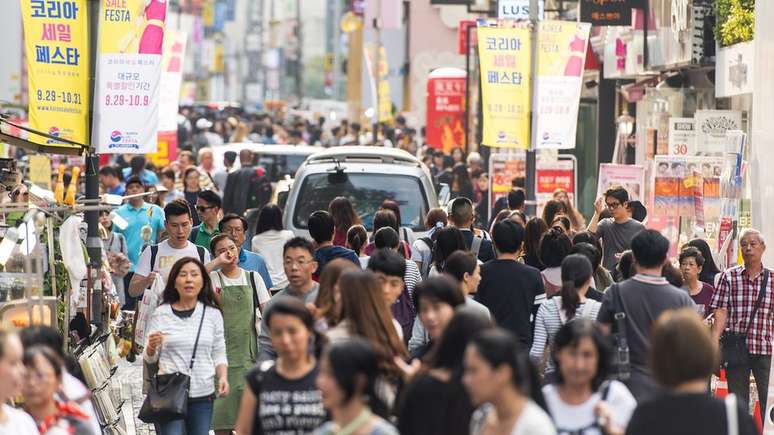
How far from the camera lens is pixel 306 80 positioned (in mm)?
152000

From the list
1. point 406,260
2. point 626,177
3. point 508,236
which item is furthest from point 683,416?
point 626,177

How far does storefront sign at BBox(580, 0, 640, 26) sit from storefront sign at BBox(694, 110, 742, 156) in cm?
418

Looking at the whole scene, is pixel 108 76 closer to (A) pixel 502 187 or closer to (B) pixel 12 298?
(B) pixel 12 298

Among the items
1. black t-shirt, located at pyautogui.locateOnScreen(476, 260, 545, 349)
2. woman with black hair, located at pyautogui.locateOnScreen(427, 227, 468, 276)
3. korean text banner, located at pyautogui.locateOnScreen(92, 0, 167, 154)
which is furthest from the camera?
korean text banner, located at pyautogui.locateOnScreen(92, 0, 167, 154)

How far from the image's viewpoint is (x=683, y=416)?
19.7 feet

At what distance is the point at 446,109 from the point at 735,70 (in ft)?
54.7

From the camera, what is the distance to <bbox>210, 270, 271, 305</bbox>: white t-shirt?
10914mm

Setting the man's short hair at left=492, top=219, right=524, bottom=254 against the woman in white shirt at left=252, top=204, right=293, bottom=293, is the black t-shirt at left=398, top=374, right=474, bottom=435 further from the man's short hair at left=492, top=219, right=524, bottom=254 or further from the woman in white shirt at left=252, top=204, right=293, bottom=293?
the woman in white shirt at left=252, top=204, right=293, bottom=293

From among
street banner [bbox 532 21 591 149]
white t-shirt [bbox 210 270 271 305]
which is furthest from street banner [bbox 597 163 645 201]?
white t-shirt [bbox 210 270 271 305]

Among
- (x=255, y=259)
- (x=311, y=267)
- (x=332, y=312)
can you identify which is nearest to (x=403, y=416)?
(x=332, y=312)

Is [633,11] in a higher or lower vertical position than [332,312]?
higher

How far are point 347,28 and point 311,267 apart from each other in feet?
136

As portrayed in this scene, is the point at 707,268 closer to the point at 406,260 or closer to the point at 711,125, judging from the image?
the point at 406,260

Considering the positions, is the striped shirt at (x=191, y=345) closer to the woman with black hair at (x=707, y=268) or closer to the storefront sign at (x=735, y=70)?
the woman with black hair at (x=707, y=268)
